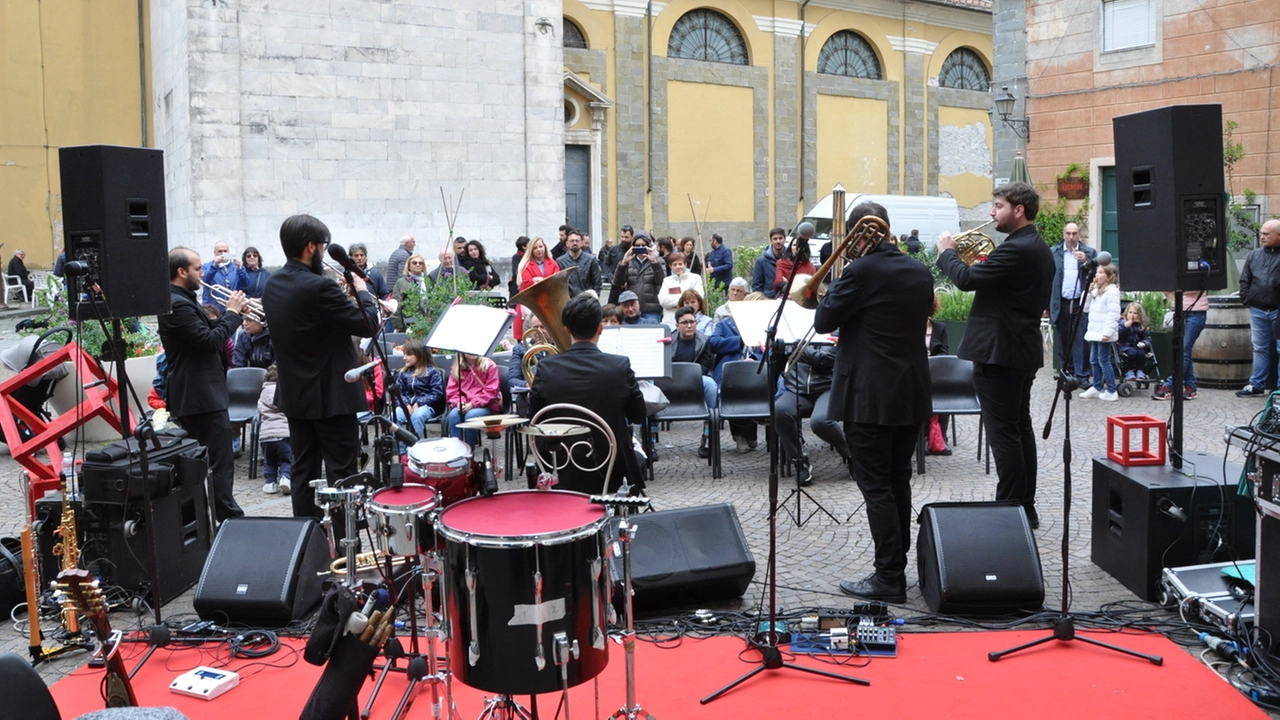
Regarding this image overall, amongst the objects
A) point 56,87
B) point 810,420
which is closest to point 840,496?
point 810,420

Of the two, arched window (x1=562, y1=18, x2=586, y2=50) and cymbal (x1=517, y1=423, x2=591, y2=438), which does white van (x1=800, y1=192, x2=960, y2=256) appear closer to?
arched window (x1=562, y1=18, x2=586, y2=50)

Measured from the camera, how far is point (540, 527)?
3494mm

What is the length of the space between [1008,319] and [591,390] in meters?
2.46

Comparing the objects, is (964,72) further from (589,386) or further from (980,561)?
(589,386)

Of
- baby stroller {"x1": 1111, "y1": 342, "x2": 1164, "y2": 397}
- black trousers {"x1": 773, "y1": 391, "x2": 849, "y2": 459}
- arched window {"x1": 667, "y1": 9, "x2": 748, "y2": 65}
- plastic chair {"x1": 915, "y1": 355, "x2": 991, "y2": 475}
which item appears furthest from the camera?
arched window {"x1": 667, "y1": 9, "x2": 748, "y2": 65}

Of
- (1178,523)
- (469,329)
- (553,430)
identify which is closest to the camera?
(553,430)

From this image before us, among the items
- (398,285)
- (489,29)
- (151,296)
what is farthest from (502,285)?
(151,296)

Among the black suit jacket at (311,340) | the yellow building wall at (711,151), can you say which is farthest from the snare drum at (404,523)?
the yellow building wall at (711,151)

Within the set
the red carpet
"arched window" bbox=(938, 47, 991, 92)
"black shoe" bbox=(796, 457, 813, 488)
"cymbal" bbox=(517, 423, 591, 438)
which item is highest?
"arched window" bbox=(938, 47, 991, 92)

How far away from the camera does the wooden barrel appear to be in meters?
11.8

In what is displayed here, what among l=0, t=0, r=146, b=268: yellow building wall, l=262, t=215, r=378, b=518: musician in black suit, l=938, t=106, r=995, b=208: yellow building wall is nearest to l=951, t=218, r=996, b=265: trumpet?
l=262, t=215, r=378, b=518: musician in black suit

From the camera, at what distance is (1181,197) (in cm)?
549

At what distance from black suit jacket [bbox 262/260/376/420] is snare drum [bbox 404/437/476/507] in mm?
1811

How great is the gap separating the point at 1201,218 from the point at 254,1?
553 inches
